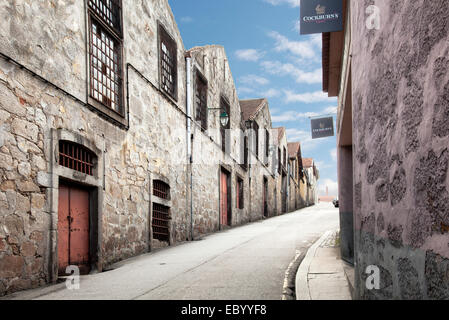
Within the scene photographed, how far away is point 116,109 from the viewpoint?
9305 millimetres

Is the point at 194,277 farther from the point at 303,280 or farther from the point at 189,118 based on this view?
the point at 189,118

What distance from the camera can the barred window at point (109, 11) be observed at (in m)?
8.53

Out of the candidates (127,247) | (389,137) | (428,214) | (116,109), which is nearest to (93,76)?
(116,109)

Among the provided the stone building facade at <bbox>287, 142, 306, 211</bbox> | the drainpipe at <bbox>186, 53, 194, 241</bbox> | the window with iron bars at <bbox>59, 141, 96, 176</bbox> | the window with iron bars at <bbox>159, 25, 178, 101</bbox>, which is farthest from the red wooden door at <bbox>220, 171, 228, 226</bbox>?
the stone building facade at <bbox>287, 142, 306, 211</bbox>

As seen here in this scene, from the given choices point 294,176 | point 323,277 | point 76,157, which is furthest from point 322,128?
point 294,176

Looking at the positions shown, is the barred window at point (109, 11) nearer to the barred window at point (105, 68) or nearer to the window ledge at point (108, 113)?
the barred window at point (105, 68)

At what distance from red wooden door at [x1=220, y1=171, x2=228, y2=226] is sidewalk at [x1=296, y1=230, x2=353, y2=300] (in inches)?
332

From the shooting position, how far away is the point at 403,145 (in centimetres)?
224

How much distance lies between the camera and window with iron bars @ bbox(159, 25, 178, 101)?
1168 cm

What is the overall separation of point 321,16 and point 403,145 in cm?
398

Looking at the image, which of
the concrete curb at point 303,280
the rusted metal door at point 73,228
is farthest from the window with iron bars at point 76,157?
the concrete curb at point 303,280

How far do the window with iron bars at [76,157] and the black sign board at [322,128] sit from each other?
6.02 meters

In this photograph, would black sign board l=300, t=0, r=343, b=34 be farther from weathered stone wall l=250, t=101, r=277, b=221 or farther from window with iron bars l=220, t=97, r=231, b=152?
weathered stone wall l=250, t=101, r=277, b=221

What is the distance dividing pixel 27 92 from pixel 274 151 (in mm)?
25948
